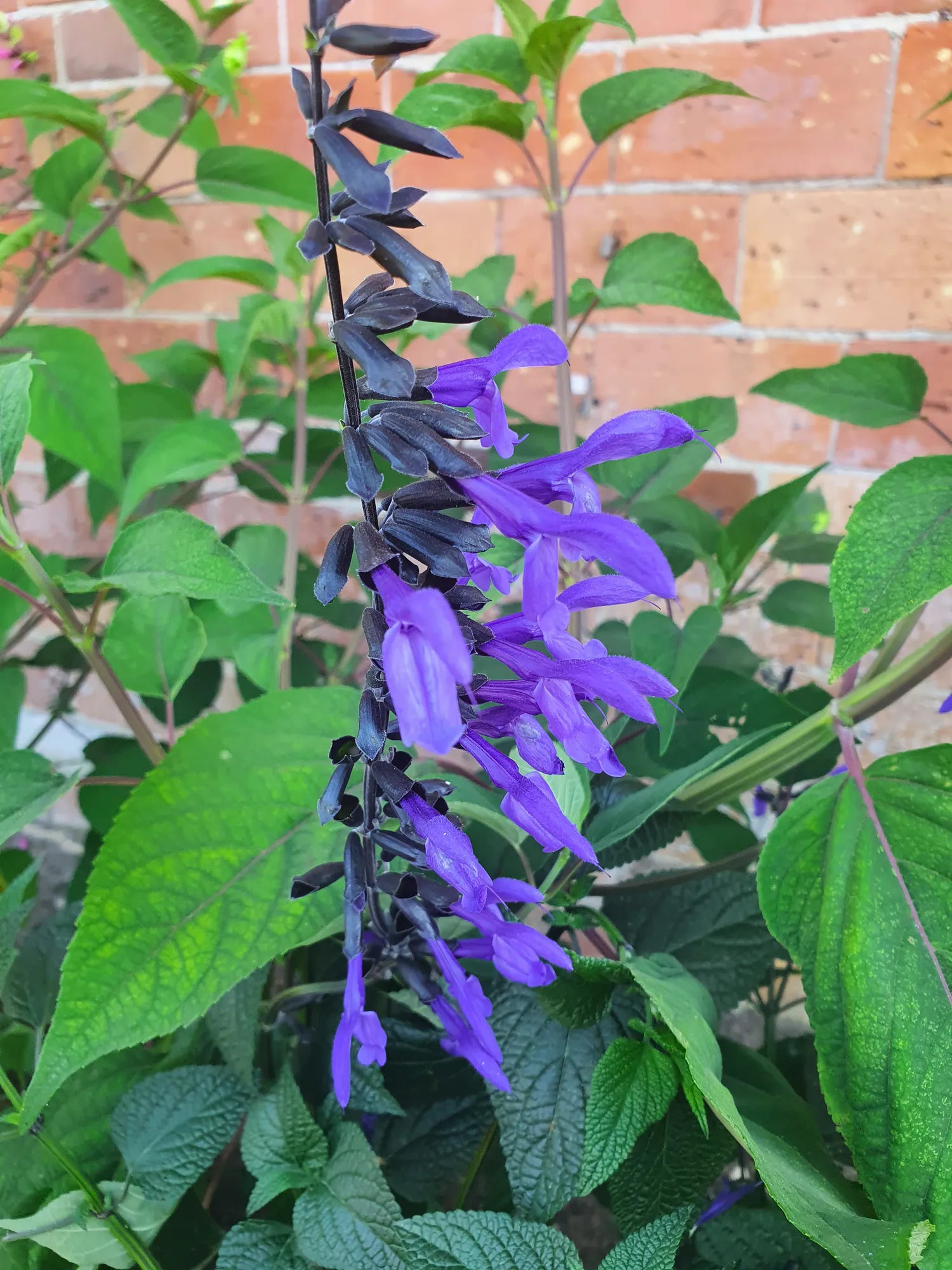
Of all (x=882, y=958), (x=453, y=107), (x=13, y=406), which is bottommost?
(x=882, y=958)

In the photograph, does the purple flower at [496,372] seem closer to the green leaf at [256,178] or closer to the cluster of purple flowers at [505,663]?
the cluster of purple flowers at [505,663]

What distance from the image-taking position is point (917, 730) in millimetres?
803

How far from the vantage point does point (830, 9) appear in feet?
2.10

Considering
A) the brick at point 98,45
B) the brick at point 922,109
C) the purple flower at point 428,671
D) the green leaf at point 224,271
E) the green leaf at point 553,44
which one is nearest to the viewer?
the purple flower at point 428,671

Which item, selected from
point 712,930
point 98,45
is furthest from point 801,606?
point 98,45

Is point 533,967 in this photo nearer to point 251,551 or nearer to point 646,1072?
point 646,1072

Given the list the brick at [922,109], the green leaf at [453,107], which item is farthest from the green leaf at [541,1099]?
the brick at [922,109]

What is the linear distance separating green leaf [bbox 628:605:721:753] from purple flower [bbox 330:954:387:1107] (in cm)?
17

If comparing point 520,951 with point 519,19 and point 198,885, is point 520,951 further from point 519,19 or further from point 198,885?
point 519,19

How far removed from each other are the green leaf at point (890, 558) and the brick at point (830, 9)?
0.51 m

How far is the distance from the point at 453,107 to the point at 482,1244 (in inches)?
20.0

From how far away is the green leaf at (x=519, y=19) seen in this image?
1.38ft

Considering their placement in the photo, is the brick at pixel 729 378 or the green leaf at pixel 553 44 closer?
the green leaf at pixel 553 44

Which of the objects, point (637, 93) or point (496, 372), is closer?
point (496, 372)
